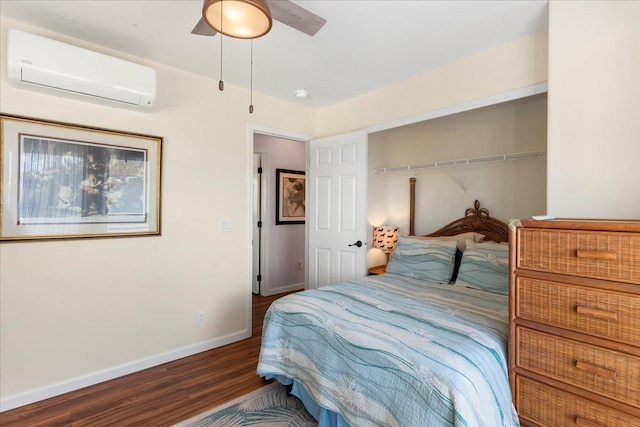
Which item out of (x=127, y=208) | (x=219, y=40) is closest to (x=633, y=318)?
(x=219, y=40)

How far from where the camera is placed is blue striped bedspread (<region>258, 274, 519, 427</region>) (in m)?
1.37

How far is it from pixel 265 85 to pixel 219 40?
0.85 m

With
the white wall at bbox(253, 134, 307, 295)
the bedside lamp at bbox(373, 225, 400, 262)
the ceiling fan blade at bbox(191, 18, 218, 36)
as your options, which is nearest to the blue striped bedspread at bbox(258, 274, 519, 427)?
the bedside lamp at bbox(373, 225, 400, 262)

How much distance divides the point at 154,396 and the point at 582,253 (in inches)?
107

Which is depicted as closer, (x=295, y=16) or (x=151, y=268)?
(x=295, y=16)

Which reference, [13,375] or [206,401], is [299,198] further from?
[13,375]

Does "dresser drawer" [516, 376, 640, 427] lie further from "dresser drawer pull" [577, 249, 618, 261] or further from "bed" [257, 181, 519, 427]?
"dresser drawer pull" [577, 249, 618, 261]

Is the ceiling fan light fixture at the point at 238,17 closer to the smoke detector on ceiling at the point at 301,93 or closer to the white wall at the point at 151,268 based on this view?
the white wall at the point at 151,268

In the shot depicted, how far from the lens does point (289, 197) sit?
5.02 m

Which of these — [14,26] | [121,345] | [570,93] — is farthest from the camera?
[121,345]

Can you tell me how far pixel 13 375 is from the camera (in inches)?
84.5

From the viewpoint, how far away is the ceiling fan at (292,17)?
4.94 feet

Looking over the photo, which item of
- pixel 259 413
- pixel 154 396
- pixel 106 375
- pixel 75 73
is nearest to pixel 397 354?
pixel 259 413

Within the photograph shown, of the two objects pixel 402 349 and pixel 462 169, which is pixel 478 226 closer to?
pixel 462 169
